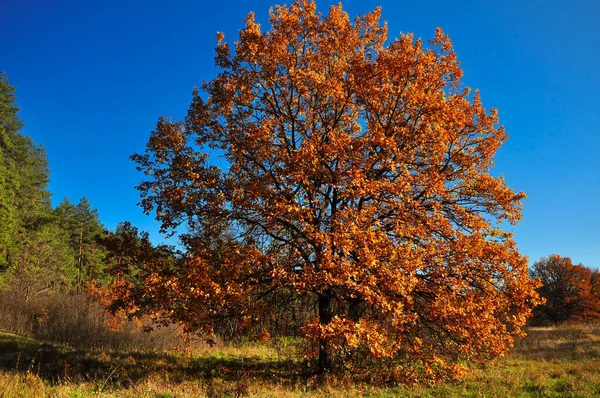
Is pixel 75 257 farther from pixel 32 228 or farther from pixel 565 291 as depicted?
pixel 565 291

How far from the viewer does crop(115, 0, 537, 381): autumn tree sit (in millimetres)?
10719

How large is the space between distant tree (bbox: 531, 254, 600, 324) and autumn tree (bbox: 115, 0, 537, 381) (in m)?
51.8

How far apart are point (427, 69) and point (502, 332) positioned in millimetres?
9290

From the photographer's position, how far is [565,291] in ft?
193

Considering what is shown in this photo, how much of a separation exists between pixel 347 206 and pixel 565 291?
63833mm

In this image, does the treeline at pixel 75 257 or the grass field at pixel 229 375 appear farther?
the treeline at pixel 75 257

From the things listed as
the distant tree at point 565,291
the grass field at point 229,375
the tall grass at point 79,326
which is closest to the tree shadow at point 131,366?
the grass field at point 229,375

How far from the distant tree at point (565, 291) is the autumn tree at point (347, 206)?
51.8 m

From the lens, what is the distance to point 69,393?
8.55 meters

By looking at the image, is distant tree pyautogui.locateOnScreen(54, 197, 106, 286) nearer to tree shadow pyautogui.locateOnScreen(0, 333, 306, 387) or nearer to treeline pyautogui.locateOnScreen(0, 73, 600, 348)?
treeline pyautogui.locateOnScreen(0, 73, 600, 348)

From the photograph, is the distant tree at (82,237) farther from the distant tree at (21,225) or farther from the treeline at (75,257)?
the distant tree at (21,225)

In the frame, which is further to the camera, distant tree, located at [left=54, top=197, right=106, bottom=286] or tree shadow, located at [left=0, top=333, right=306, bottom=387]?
distant tree, located at [left=54, top=197, right=106, bottom=286]

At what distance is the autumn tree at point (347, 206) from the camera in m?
10.7

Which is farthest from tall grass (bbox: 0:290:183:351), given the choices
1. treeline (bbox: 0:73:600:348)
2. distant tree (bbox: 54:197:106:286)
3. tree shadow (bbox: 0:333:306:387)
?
distant tree (bbox: 54:197:106:286)
